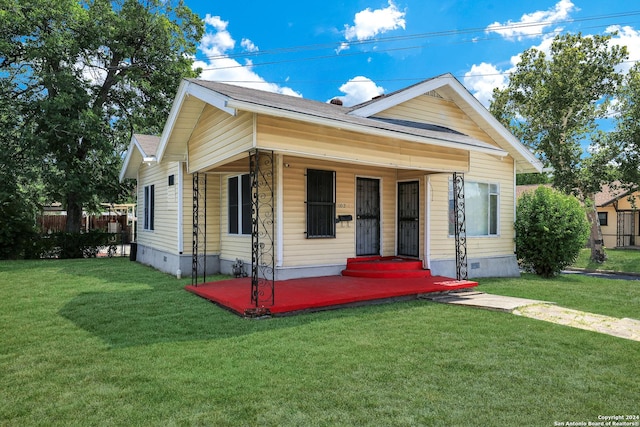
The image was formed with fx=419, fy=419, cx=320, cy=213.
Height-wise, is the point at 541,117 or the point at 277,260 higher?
the point at 541,117

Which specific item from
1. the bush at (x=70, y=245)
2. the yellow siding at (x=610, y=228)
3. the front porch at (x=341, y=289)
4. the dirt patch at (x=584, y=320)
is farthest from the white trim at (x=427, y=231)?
the yellow siding at (x=610, y=228)

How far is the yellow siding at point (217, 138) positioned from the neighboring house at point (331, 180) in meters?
0.02

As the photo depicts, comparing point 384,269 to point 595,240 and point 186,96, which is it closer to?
point 186,96

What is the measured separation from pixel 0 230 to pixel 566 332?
16717mm

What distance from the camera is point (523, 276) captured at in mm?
11875

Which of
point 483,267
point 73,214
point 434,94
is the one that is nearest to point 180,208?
point 434,94

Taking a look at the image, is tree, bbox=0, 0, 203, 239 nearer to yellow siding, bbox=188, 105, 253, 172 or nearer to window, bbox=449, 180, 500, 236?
yellow siding, bbox=188, 105, 253, 172

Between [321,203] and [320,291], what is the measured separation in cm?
234

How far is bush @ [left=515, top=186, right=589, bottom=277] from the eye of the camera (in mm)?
11562

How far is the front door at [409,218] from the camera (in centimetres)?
992

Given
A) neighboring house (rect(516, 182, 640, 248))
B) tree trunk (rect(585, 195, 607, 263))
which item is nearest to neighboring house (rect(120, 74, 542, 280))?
tree trunk (rect(585, 195, 607, 263))

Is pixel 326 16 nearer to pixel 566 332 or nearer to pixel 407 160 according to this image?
pixel 407 160

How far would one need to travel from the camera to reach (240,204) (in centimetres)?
966

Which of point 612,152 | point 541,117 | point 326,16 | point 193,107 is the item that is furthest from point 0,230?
point 612,152
